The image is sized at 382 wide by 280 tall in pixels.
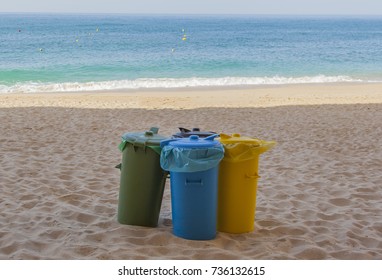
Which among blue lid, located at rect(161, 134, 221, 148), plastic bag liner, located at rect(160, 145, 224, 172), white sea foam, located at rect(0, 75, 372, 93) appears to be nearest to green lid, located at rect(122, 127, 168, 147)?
blue lid, located at rect(161, 134, 221, 148)

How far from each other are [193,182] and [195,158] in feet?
0.60

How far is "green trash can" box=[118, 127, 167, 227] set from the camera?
3918 millimetres

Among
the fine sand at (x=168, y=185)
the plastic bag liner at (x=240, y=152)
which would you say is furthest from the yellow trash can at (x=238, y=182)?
the fine sand at (x=168, y=185)

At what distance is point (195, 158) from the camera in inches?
142

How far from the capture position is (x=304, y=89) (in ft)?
59.3

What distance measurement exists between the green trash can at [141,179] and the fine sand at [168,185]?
0.39 ft

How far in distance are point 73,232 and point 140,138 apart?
2.96ft

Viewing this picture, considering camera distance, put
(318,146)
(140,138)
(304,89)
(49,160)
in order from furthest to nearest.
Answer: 1. (304,89)
2. (318,146)
3. (49,160)
4. (140,138)

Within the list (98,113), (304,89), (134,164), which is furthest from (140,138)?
(304,89)

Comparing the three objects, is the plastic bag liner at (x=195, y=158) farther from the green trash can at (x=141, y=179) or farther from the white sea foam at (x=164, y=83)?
the white sea foam at (x=164, y=83)

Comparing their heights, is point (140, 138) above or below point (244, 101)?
above

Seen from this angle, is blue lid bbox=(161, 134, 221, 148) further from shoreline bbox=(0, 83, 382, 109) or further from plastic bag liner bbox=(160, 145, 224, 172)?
shoreline bbox=(0, 83, 382, 109)

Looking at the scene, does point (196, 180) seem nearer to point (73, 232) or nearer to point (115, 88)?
point (73, 232)

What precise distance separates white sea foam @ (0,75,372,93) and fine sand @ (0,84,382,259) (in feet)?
25.0
